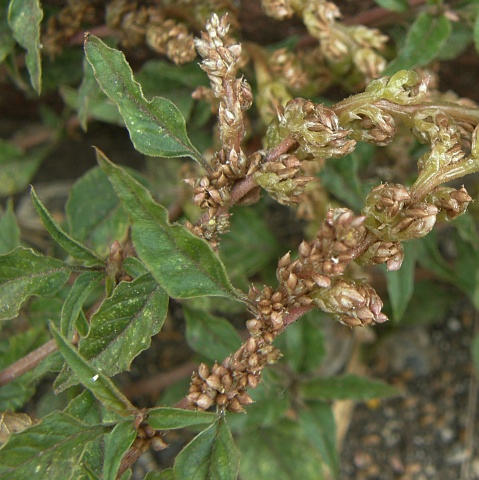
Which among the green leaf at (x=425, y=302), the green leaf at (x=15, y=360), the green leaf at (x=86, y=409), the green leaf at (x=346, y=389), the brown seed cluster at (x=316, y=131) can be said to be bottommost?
the green leaf at (x=425, y=302)

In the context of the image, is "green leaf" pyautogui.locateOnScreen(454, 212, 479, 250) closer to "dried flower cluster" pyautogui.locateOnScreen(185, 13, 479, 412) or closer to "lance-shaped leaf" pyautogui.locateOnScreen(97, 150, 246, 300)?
"dried flower cluster" pyautogui.locateOnScreen(185, 13, 479, 412)

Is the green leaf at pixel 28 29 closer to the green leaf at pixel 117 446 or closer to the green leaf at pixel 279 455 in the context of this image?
the green leaf at pixel 117 446

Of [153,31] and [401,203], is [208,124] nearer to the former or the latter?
[153,31]

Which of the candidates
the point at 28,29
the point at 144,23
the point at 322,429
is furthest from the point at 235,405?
the point at 144,23

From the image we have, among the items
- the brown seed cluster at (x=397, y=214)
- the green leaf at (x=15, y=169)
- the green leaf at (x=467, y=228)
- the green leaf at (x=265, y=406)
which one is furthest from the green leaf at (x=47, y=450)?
the green leaf at (x=15, y=169)

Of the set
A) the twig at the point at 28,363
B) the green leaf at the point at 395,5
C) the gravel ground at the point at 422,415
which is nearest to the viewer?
the twig at the point at 28,363

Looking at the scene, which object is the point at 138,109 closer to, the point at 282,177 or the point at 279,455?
the point at 282,177

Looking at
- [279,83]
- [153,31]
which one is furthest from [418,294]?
[153,31]
